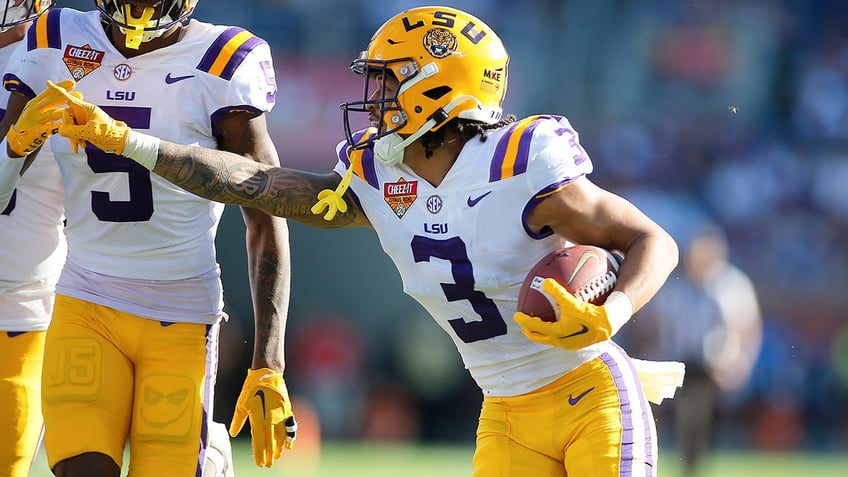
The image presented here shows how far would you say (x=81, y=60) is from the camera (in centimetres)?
367

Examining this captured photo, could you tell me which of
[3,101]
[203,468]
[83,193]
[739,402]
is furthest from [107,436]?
[739,402]

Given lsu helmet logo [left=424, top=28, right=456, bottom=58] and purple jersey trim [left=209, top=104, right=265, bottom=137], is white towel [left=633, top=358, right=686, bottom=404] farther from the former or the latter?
purple jersey trim [left=209, top=104, right=265, bottom=137]

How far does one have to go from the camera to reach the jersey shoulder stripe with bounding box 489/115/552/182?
3.36 metres

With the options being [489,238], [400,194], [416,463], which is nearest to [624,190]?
[416,463]

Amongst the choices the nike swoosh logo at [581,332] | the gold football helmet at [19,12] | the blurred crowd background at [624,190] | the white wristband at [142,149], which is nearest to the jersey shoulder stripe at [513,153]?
the nike swoosh logo at [581,332]

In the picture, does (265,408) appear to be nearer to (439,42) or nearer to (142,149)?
(142,149)

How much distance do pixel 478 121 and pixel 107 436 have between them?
140cm

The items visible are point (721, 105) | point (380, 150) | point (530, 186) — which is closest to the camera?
point (530, 186)

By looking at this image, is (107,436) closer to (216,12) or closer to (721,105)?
(216,12)

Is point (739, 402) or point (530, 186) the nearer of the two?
point (530, 186)

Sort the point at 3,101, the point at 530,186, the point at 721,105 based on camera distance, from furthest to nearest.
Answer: the point at 721,105, the point at 3,101, the point at 530,186

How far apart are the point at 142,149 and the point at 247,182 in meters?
0.35

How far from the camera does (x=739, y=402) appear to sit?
1241 centimetres

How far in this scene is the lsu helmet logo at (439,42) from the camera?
143 inches
